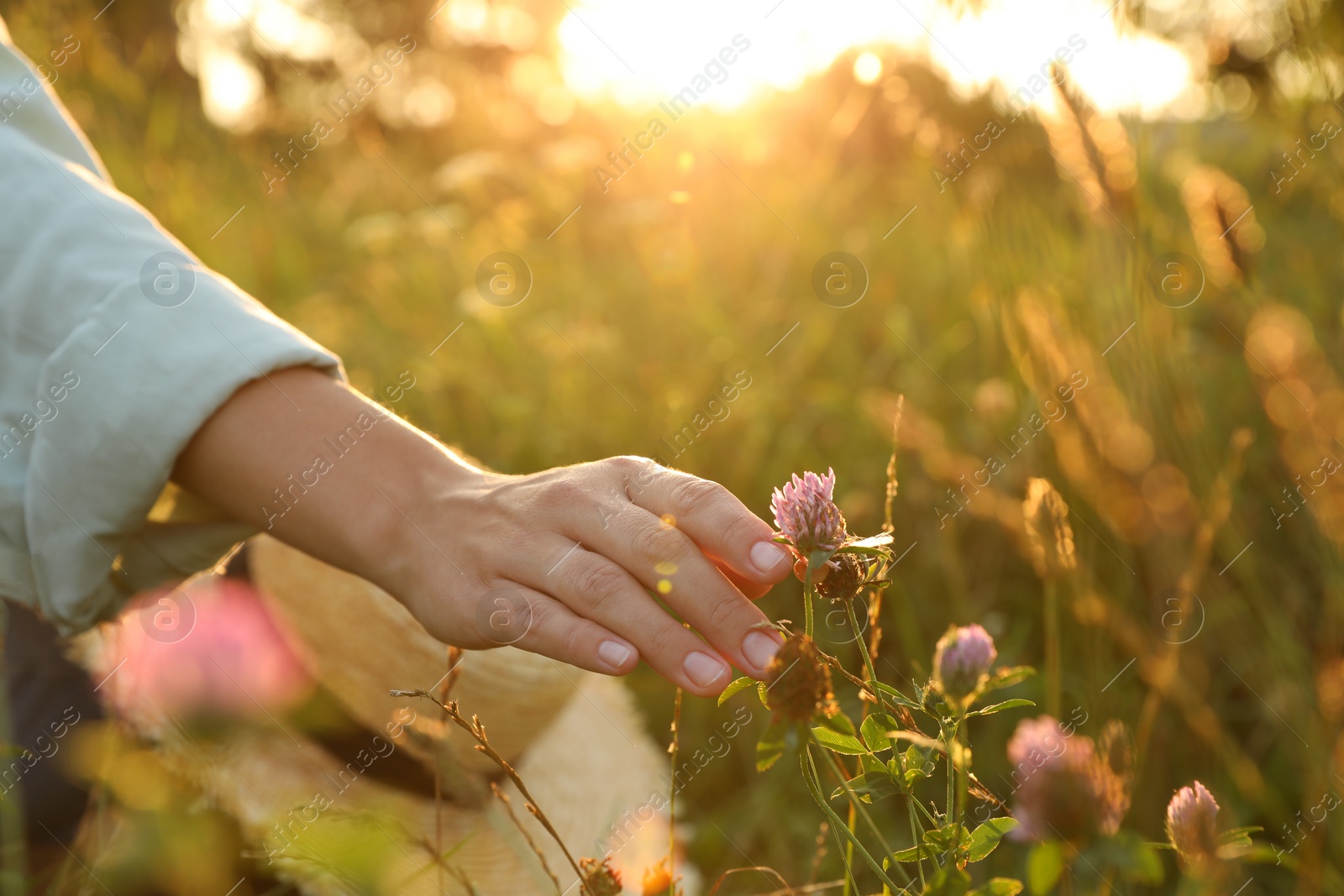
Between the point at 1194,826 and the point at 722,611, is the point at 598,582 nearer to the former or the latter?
the point at 722,611

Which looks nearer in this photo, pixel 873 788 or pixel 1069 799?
pixel 1069 799

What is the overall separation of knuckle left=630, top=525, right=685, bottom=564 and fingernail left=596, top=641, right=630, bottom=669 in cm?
7

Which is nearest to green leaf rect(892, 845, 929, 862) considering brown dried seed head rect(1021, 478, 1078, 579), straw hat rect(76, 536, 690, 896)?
brown dried seed head rect(1021, 478, 1078, 579)

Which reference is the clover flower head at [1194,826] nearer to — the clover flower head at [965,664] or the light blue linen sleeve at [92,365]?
the clover flower head at [965,664]

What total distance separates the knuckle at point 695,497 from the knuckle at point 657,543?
0.06 ft

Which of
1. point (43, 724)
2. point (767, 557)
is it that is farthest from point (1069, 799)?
point (43, 724)

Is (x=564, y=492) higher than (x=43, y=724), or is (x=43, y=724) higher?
(x=564, y=492)

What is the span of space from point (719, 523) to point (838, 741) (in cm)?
18

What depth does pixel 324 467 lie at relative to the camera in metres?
0.89

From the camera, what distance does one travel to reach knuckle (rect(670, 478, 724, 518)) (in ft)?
2.23

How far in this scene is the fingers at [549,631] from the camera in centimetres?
68

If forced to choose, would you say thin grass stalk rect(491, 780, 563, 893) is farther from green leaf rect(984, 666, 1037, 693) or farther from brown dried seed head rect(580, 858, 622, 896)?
green leaf rect(984, 666, 1037, 693)

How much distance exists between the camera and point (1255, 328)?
1.18 m

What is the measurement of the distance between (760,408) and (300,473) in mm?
1192
